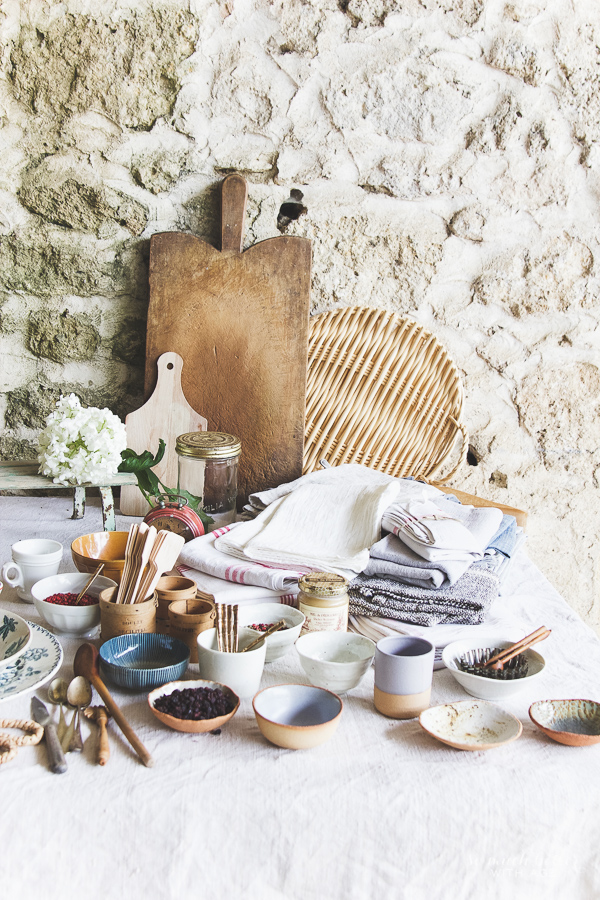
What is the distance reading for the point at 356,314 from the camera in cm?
156

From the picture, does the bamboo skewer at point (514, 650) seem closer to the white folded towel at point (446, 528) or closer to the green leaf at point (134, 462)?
the white folded towel at point (446, 528)

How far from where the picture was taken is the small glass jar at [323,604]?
2.83 feet

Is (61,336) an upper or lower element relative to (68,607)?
upper

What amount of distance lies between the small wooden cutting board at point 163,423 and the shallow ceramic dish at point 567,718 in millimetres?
907

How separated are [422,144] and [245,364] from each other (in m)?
0.63

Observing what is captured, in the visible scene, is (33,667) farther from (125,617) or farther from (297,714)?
(297,714)

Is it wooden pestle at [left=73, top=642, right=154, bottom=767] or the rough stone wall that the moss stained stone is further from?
wooden pestle at [left=73, top=642, right=154, bottom=767]

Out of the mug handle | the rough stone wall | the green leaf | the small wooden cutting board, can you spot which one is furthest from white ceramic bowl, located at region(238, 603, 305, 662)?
the rough stone wall

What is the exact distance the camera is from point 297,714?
713 mm

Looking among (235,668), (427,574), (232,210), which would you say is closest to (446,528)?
(427,574)

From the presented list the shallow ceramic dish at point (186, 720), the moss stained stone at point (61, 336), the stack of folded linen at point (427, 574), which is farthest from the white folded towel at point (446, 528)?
the moss stained stone at point (61, 336)

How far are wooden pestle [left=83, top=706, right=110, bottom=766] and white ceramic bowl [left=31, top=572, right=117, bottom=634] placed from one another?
17 cm

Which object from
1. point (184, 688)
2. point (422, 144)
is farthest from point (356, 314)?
point (184, 688)

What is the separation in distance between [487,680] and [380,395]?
884mm
